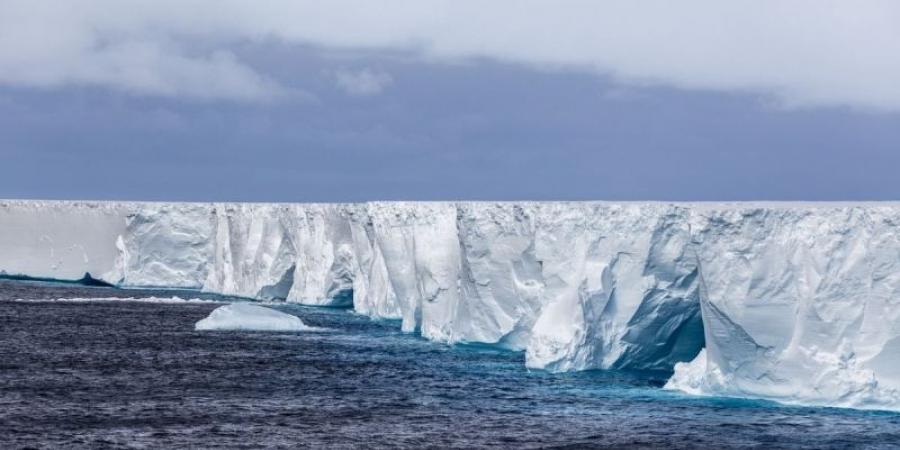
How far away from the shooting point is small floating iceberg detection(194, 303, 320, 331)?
38.2 metres

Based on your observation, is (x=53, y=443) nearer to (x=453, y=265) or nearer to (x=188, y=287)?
(x=453, y=265)

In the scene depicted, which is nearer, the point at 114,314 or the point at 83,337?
the point at 83,337

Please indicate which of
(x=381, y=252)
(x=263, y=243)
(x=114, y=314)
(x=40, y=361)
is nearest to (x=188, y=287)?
(x=263, y=243)

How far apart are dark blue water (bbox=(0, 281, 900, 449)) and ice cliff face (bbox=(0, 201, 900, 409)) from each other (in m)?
0.66

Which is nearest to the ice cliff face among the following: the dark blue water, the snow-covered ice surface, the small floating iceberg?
the dark blue water

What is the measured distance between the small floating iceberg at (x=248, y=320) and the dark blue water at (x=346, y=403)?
3216 millimetres

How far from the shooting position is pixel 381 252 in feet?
130

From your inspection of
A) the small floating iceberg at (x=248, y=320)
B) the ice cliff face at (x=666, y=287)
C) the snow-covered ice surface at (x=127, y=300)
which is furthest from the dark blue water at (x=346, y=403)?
the snow-covered ice surface at (x=127, y=300)

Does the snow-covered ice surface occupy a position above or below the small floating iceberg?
above

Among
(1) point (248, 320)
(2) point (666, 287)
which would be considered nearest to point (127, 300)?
(1) point (248, 320)

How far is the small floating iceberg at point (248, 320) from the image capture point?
38.2m

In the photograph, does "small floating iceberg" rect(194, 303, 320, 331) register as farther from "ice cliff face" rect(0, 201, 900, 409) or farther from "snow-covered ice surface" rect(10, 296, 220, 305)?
"snow-covered ice surface" rect(10, 296, 220, 305)

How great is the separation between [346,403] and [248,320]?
16601mm

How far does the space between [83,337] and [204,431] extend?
1688cm
